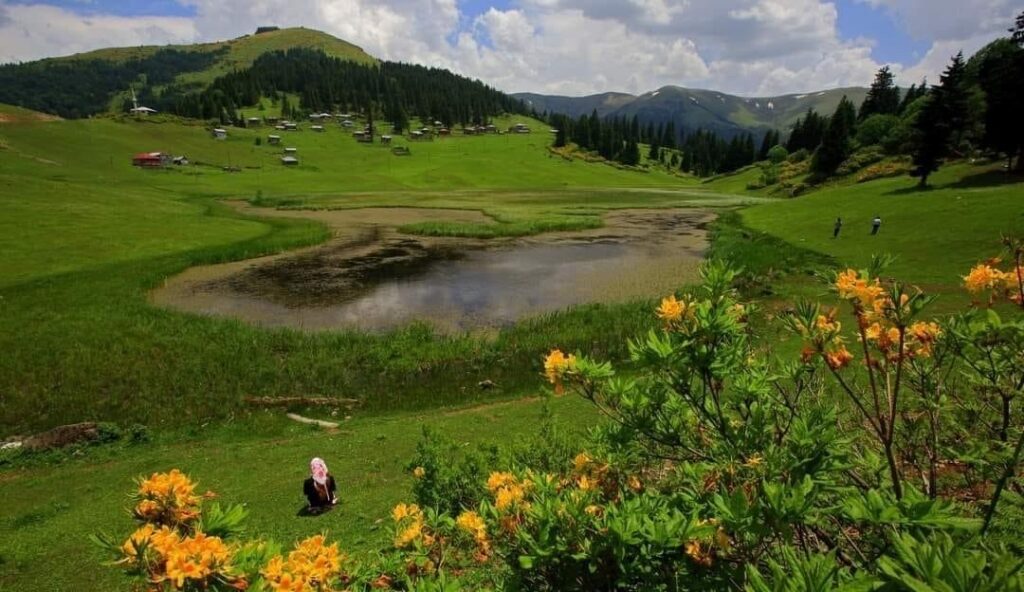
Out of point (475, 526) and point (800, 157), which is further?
point (800, 157)

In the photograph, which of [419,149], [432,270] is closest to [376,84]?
[419,149]

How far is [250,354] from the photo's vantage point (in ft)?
59.3

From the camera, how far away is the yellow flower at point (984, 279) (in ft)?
12.0

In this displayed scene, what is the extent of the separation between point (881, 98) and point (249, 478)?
344 ft

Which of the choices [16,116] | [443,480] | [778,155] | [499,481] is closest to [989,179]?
[443,480]

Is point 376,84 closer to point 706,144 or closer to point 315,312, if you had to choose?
point 706,144

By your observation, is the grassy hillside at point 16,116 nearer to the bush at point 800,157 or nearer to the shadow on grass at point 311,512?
the shadow on grass at point 311,512

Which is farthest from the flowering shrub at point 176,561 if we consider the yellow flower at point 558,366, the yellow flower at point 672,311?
the yellow flower at point 672,311

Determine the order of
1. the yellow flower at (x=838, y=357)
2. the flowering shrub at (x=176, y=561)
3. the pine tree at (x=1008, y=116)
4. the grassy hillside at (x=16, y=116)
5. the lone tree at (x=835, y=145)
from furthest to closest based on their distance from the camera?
the grassy hillside at (x=16, y=116), the lone tree at (x=835, y=145), the pine tree at (x=1008, y=116), the yellow flower at (x=838, y=357), the flowering shrub at (x=176, y=561)

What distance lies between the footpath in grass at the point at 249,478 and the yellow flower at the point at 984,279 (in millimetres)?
6450

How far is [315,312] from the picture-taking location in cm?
2359

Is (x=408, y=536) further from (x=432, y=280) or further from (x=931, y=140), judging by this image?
(x=931, y=140)

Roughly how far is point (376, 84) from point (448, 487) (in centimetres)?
19974

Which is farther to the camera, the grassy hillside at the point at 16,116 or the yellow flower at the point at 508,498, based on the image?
the grassy hillside at the point at 16,116
